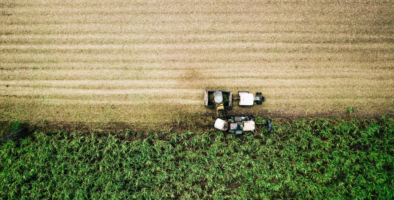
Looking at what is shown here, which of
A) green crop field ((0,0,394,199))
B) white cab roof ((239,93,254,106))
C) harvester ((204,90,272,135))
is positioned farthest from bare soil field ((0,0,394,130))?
white cab roof ((239,93,254,106))

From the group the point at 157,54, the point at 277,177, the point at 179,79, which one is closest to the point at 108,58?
the point at 157,54

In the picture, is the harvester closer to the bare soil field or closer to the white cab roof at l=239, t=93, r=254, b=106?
the white cab roof at l=239, t=93, r=254, b=106

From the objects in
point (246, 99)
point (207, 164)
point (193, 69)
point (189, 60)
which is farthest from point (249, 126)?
point (189, 60)

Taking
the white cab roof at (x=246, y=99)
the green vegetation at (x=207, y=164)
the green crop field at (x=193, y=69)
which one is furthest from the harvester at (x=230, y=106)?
the green vegetation at (x=207, y=164)

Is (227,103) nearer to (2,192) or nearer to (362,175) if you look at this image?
(362,175)

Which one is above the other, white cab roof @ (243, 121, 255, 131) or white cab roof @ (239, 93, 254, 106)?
white cab roof @ (239, 93, 254, 106)

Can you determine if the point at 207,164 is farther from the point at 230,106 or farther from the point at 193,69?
the point at 193,69
